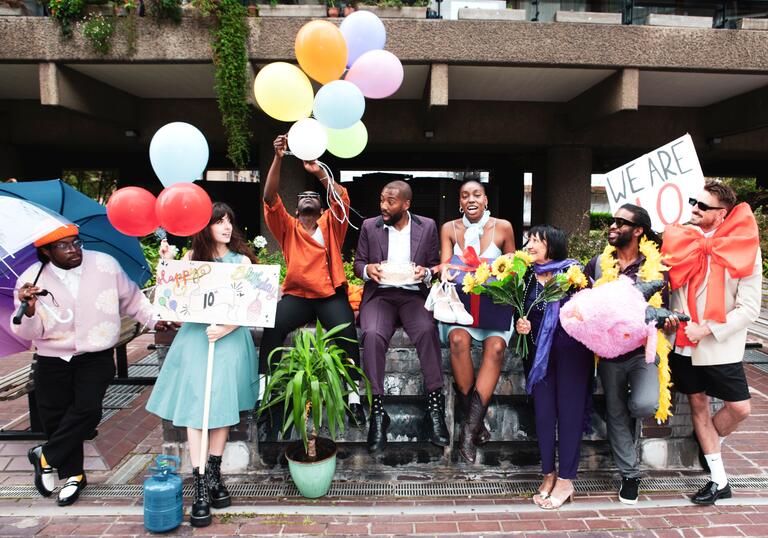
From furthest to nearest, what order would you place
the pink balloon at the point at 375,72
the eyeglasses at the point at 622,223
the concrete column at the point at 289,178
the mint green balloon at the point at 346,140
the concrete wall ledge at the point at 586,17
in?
the concrete column at the point at 289,178
the concrete wall ledge at the point at 586,17
the mint green balloon at the point at 346,140
the pink balloon at the point at 375,72
the eyeglasses at the point at 622,223

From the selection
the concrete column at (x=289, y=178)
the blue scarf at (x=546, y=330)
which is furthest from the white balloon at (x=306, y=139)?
the concrete column at (x=289, y=178)

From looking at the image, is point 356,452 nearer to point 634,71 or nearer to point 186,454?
point 186,454

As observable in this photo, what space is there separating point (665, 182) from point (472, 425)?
87.9 inches

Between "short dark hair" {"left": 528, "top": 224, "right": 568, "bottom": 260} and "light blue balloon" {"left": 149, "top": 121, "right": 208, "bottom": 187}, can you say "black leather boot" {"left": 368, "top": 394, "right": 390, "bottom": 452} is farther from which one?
"light blue balloon" {"left": 149, "top": 121, "right": 208, "bottom": 187}

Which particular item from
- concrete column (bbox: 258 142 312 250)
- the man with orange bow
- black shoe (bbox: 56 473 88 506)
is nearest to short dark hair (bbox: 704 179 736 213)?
the man with orange bow

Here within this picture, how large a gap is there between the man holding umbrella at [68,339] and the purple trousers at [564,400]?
2702 millimetres

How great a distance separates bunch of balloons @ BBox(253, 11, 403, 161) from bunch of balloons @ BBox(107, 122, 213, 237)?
59cm

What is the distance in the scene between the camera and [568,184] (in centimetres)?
991

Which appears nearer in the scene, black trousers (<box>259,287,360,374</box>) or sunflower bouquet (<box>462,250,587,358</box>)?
sunflower bouquet (<box>462,250,587,358</box>)

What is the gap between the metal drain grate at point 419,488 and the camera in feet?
11.3

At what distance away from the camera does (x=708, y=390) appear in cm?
330

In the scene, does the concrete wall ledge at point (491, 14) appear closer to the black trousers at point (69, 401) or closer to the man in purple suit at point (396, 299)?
the man in purple suit at point (396, 299)

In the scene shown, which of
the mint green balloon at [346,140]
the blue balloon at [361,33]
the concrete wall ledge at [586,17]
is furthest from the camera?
the concrete wall ledge at [586,17]

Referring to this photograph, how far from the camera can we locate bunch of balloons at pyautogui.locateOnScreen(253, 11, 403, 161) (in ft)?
10.6
